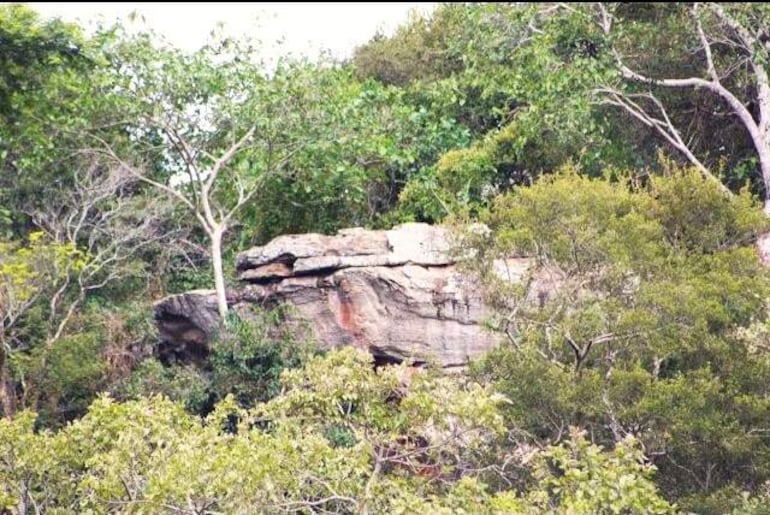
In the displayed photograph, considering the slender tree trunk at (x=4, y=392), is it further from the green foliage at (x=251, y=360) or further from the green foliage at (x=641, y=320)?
the green foliage at (x=641, y=320)

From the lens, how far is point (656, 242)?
10250 millimetres

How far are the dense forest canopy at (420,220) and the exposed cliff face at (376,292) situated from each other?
17.3 inches

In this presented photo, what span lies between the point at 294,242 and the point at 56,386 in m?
3.07

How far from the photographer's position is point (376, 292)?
1270 centimetres

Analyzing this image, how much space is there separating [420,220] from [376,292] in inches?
99.7

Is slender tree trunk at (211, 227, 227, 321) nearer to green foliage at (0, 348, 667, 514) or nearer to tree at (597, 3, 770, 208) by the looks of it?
green foliage at (0, 348, 667, 514)

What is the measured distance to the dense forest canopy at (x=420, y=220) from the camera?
7758mm

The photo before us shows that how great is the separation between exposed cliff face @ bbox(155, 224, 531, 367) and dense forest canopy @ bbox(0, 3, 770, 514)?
44 cm

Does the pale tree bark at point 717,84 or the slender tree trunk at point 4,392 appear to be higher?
the pale tree bark at point 717,84

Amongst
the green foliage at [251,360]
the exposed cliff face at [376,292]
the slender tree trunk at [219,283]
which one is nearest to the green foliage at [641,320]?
the exposed cliff face at [376,292]

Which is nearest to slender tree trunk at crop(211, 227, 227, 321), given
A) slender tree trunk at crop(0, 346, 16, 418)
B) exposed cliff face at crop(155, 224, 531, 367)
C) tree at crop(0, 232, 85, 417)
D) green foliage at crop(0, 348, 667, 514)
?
exposed cliff face at crop(155, 224, 531, 367)

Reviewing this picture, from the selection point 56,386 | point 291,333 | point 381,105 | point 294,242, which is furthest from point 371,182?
point 56,386

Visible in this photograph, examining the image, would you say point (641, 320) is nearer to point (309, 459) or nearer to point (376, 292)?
point (309, 459)

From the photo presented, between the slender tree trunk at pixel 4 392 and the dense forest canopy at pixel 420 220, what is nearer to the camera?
the dense forest canopy at pixel 420 220
